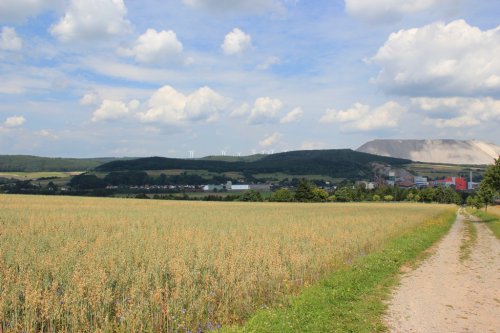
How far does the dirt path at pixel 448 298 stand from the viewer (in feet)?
29.4

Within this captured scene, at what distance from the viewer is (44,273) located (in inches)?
444

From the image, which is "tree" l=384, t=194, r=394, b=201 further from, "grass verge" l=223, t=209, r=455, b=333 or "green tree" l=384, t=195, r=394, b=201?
"grass verge" l=223, t=209, r=455, b=333

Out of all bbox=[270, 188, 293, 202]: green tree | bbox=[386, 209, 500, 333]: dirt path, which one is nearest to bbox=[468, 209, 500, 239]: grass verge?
bbox=[386, 209, 500, 333]: dirt path

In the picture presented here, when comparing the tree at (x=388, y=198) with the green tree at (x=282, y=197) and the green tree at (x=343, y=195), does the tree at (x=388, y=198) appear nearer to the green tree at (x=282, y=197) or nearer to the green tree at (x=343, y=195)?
the green tree at (x=343, y=195)

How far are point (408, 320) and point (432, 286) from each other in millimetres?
4109

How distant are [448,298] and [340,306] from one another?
10.7 ft

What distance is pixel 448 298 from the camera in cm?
1123

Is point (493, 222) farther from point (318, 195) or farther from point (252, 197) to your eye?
point (318, 195)

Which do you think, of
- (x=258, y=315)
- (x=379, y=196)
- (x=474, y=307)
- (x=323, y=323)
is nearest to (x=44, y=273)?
(x=258, y=315)

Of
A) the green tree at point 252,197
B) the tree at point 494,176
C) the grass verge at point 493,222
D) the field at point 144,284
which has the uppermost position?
the tree at point 494,176

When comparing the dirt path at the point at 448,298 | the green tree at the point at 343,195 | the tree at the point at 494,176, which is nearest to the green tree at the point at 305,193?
the green tree at the point at 343,195

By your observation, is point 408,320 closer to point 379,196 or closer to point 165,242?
point 165,242

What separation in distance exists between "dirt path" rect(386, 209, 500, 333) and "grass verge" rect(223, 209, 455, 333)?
1.54 ft

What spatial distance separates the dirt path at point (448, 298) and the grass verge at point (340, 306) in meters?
0.47
